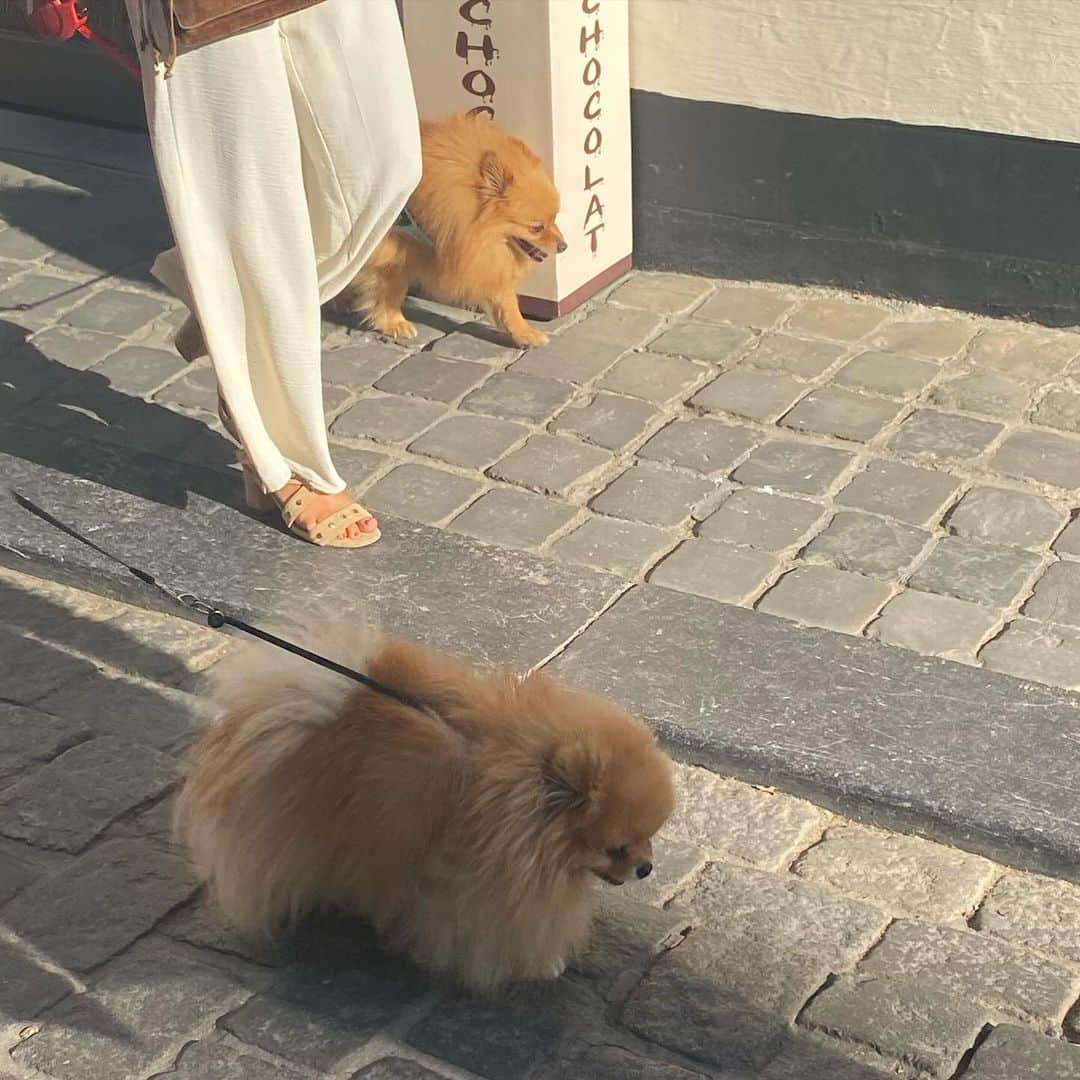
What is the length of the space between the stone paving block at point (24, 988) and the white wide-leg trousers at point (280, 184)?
5.27ft

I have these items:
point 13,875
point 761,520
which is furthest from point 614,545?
point 13,875

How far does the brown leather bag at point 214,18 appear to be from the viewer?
12.1 feet

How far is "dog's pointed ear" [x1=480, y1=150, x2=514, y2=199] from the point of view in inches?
215

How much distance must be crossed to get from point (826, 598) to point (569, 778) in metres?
1.63

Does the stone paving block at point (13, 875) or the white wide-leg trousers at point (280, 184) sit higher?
the white wide-leg trousers at point (280, 184)

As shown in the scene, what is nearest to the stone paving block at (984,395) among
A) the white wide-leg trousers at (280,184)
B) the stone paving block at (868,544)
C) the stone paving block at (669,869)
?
the stone paving block at (868,544)

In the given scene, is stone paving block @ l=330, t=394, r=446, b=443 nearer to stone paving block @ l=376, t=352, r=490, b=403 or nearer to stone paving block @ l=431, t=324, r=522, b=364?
stone paving block @ l=376, t=352, r=490, b=403

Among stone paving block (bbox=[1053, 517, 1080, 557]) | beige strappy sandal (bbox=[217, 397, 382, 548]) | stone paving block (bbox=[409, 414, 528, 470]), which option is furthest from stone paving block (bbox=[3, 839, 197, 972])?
stone paving block (bbox=[1053, 517, 1080, 557])

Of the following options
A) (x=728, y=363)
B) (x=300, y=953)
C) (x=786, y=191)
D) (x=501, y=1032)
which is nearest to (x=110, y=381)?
(x=728, y=363)

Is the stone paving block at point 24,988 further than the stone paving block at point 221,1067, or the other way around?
the stone paving block at point 24,988

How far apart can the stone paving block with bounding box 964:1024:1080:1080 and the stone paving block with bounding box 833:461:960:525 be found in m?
1.85

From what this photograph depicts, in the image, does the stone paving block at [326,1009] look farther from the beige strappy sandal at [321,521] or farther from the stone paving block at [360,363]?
the stone paving block at [360,363]

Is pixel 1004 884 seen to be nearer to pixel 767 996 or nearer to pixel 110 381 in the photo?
pixel 767 996

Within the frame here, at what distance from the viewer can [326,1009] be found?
311cm
